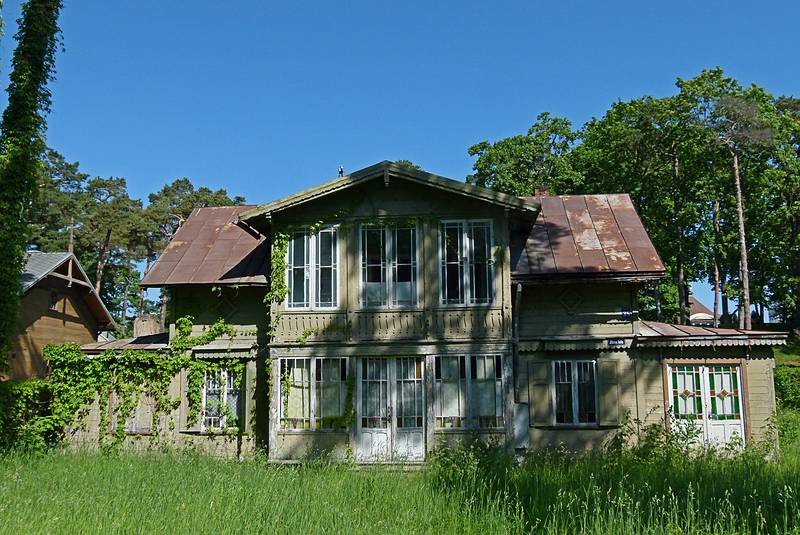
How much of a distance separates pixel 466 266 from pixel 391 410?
3.93 m

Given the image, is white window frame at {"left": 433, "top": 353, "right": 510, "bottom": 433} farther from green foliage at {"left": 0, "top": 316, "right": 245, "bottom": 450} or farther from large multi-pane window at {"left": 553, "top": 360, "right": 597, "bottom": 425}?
green foliage at {"left": 0, "top": 316, "right": 245, "bottom": 450}

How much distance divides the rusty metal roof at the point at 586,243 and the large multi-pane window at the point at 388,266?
263 centimetres

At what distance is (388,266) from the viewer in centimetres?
1708

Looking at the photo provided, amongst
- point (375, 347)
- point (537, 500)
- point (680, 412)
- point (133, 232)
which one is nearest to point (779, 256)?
point (680, 412)

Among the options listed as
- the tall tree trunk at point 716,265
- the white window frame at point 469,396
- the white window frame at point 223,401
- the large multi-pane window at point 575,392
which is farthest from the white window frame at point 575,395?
the tall tree trunk at point 716,265

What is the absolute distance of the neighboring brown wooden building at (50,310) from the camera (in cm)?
2534

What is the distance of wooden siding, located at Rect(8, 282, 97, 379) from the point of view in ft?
83.1

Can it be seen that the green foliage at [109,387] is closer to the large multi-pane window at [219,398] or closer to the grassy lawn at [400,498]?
the large multi-pane window at [219,398]

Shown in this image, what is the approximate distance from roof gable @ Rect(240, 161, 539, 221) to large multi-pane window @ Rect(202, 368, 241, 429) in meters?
4.37

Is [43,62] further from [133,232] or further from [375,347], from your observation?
[133,232]

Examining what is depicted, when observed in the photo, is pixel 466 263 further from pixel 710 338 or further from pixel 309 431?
pixel 710 338

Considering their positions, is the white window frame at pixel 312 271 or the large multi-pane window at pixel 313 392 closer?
the large multi-pane window at pixel 313 392

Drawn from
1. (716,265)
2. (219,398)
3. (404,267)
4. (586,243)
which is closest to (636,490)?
(404,267)

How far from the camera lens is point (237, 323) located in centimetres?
1845
